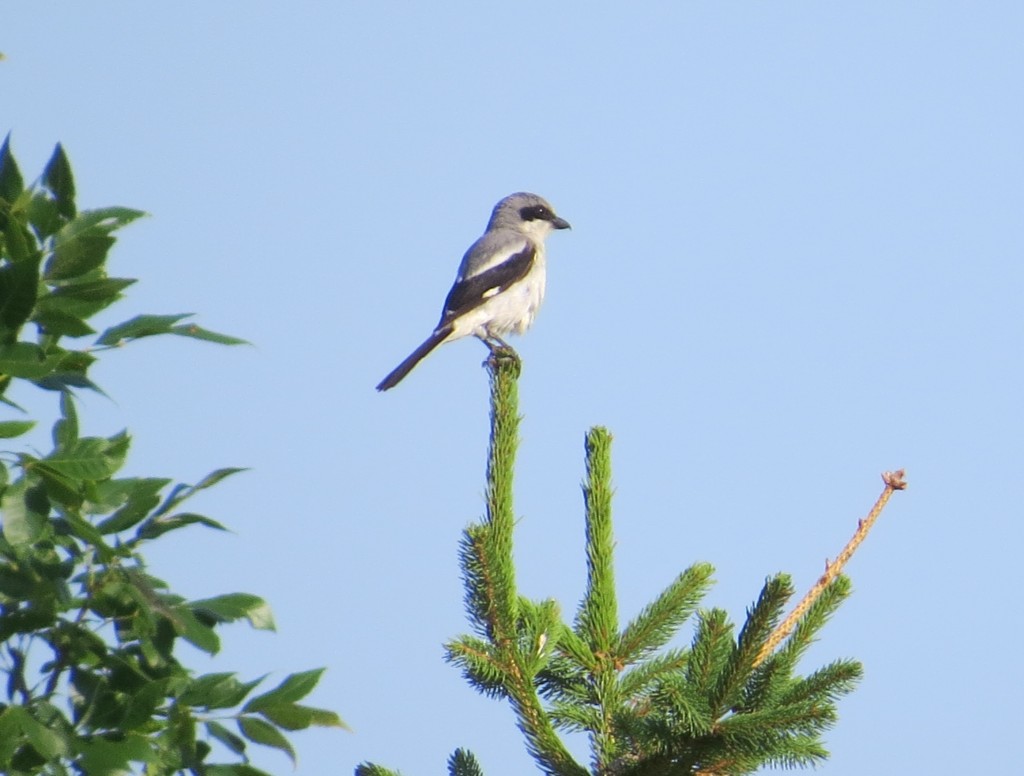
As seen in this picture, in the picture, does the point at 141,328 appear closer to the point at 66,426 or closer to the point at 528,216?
the point at 66,426

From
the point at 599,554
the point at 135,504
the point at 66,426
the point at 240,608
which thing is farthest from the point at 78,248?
the point at 599,554

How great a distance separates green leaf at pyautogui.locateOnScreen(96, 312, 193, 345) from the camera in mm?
1731

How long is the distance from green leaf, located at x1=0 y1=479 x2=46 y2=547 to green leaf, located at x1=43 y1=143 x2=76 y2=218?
40 centimetres

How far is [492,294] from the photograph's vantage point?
812 centimetres

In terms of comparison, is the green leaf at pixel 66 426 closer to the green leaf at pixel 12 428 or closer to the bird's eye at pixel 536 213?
the green leaf at pixel 12 428

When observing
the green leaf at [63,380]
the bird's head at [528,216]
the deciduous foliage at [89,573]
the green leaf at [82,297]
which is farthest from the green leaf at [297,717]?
the bird's head at [528,216]

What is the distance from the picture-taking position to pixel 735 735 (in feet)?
→ 7.26

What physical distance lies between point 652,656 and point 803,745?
15.1 inches

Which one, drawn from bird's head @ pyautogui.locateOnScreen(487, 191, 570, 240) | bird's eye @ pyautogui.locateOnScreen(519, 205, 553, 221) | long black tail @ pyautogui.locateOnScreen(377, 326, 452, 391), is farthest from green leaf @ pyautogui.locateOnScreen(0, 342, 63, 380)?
bird's eye @ pyautogui.locateOnScreen(519, 205, 553, 221)

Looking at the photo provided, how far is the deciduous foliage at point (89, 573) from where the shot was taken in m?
1.53

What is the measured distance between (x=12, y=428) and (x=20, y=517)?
143 mm

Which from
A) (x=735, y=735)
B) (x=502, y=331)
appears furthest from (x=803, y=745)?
(x=502, y=331)

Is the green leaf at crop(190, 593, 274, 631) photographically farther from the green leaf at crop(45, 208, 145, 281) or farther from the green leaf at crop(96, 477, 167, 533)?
the green leaf at crop(45, 208, 145, 281)

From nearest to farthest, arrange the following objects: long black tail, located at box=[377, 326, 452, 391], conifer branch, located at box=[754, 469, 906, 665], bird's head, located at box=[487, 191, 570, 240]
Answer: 1. conifer branch, located at box=[754, 469, 906, 665]
2. long black tail, located at box=[377, 326, 452, 391]
3. bird's head, located at box=[487, 191, 570, 240]
